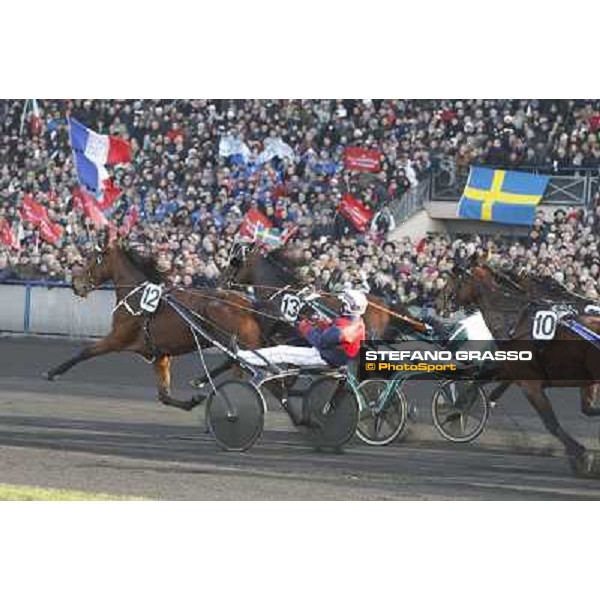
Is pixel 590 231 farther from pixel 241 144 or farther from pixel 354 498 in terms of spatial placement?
pixel 354 498

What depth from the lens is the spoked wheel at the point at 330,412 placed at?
10859 mm

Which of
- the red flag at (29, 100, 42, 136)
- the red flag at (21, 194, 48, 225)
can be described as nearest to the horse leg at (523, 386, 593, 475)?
the red flag at (21, 194, 48, 225)

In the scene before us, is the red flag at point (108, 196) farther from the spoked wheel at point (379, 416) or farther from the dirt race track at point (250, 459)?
the spoked wheel at point (379, 416)

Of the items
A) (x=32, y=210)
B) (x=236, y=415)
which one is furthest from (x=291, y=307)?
(x=32, y=210)

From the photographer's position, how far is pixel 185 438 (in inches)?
470

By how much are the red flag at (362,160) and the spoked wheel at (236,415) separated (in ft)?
39.2

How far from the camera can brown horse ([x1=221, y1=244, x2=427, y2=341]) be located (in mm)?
13016

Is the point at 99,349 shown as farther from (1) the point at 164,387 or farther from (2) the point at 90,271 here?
(2) the point at 90,271

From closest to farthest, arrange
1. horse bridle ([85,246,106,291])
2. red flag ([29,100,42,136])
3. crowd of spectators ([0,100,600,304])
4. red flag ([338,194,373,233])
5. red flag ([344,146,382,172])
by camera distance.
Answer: horse bridle ([85,246,106,291]), crowd of spectators ([0,100,600,304]), red flag ([338,194,373,233]), red flag ([344,146,382,172]), red flag ([29,100,42,136])

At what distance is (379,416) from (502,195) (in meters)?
9.65

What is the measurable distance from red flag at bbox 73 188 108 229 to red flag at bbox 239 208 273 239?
2654 mm

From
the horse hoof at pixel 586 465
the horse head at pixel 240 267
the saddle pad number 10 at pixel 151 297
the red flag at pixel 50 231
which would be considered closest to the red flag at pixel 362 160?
the red flag at pixel 50 231

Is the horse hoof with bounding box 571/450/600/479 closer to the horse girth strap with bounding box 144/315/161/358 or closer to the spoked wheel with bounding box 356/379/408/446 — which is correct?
the spoked wheel with bounding box 356/379/408/446

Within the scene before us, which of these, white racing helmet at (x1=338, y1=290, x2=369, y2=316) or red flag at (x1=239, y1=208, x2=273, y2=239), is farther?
red flag at (x1=239, y1=208, x2=273, y2=239)
